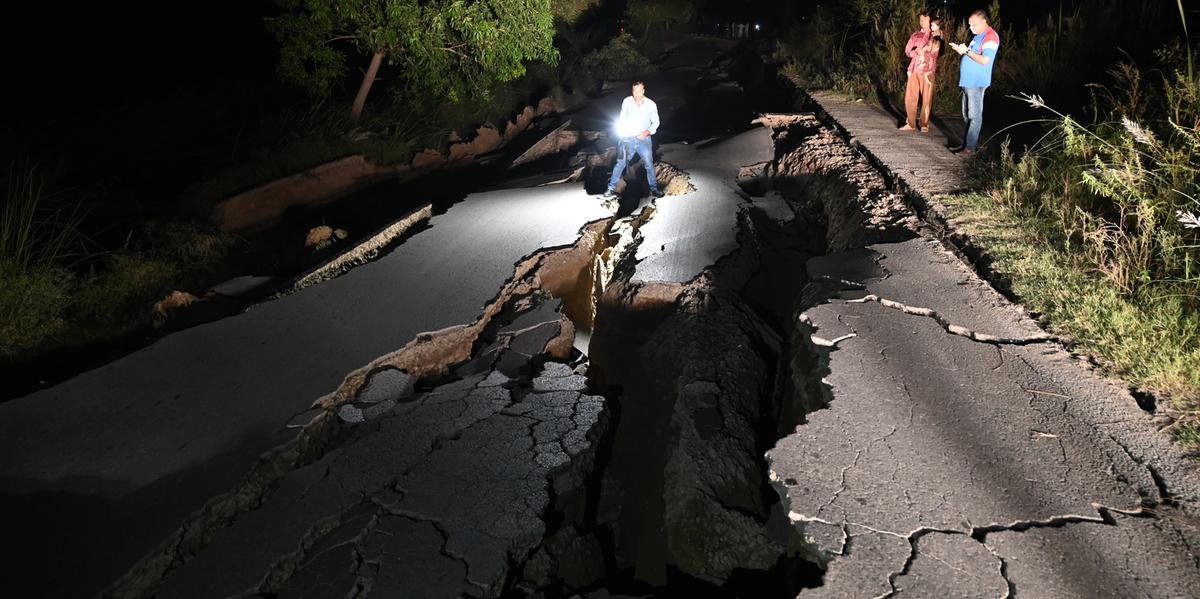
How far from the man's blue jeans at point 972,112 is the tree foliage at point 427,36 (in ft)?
17.6

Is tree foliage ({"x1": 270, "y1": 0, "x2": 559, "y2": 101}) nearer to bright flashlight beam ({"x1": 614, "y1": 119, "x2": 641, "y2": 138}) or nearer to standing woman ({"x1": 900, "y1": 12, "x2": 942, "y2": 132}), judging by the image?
bright flashlight beam ({"x1": 614, "y1": 119, "x2": 641, "y2": 138})

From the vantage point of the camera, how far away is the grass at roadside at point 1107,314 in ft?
8.79

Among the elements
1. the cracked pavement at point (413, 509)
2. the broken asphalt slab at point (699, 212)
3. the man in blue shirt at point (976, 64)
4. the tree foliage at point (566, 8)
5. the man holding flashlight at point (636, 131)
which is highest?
the tree foliage at point (566, 8)

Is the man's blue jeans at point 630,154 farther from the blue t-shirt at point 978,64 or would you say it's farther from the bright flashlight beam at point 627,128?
the blue t-shirt at point 978,64

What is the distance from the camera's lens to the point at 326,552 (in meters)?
2.44

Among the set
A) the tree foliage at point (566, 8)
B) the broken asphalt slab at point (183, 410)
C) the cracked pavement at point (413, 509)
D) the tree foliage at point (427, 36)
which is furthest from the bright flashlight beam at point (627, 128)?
the tree foliage at point (566, 8)

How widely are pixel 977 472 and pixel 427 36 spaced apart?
815 centimetres

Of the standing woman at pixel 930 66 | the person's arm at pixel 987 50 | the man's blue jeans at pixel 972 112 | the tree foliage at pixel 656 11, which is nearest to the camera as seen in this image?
the person's arm at pixel 987 50

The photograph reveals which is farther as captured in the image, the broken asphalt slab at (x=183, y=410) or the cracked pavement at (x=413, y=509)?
the broken asphalt slab at (x=183, y=410)

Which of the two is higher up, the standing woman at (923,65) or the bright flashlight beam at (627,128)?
the standing woman at (923,65)

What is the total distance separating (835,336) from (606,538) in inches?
62.4

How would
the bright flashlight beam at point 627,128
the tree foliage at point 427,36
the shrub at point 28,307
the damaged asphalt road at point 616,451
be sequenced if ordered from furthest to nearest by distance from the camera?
the tree foliage at point 427,36, the bright flashlight beam at point 627,128, the shrub at point 28,307, the damaged asphalt road at point 616,451

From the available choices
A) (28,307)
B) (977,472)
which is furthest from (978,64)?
(28,307)

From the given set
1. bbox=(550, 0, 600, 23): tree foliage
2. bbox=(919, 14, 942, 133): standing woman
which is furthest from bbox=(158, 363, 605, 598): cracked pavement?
bbox=(550, 0, 600, 23): tree foliage
